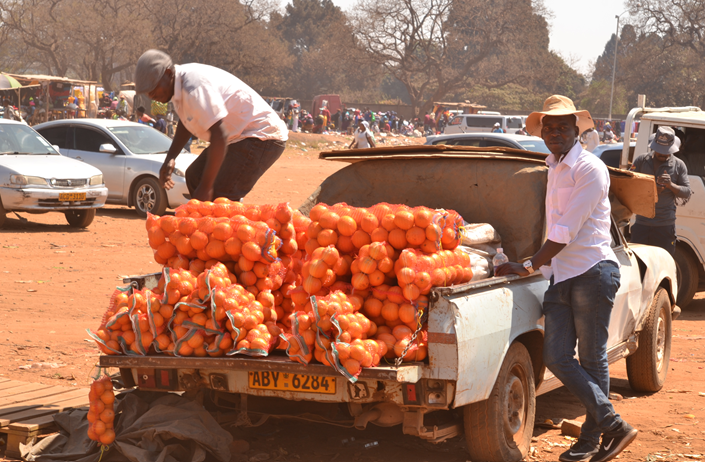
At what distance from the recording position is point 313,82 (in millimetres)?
92188

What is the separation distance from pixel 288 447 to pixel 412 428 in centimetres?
102

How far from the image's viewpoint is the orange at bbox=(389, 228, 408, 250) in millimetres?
4137

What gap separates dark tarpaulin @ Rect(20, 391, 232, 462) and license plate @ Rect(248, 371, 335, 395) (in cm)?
42

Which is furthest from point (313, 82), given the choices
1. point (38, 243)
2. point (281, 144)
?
point (281, 144)

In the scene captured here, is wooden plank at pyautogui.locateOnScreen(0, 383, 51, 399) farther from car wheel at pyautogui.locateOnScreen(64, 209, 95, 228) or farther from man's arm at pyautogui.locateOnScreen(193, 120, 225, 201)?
car wheel at pyautogui.locateOnScreen(64, 209, 95, 228)

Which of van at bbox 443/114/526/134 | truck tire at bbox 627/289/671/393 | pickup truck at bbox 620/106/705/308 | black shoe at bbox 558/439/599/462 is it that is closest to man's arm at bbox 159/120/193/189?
black shoe at bbox 558/439/599/462

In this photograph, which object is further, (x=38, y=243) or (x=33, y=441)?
(x=38, y=243)

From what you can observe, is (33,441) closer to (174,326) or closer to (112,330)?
(112,330)

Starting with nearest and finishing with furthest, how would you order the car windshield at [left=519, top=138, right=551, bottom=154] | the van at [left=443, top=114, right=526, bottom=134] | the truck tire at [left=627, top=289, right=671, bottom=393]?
the truck tire at [left=627, top=289, right=671, bottom=393] < the car windshield at [left=519, top=138, right=551, bottom=154] < the van at [left=443, top=114, right=526, bottom=134]

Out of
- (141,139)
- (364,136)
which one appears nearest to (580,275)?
(141,139)

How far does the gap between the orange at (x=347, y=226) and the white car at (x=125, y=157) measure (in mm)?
11032

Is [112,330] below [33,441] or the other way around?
the other way around

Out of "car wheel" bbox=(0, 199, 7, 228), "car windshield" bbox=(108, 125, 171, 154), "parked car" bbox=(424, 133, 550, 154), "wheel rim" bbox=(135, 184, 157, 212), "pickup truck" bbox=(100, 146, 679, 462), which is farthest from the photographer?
"car windshield" bbox=(108, 125, 171, 154)

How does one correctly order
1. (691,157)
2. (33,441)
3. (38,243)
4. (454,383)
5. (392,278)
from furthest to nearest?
(38,243) → (691,157) → (33,441) → (392,278) → (454,383)
